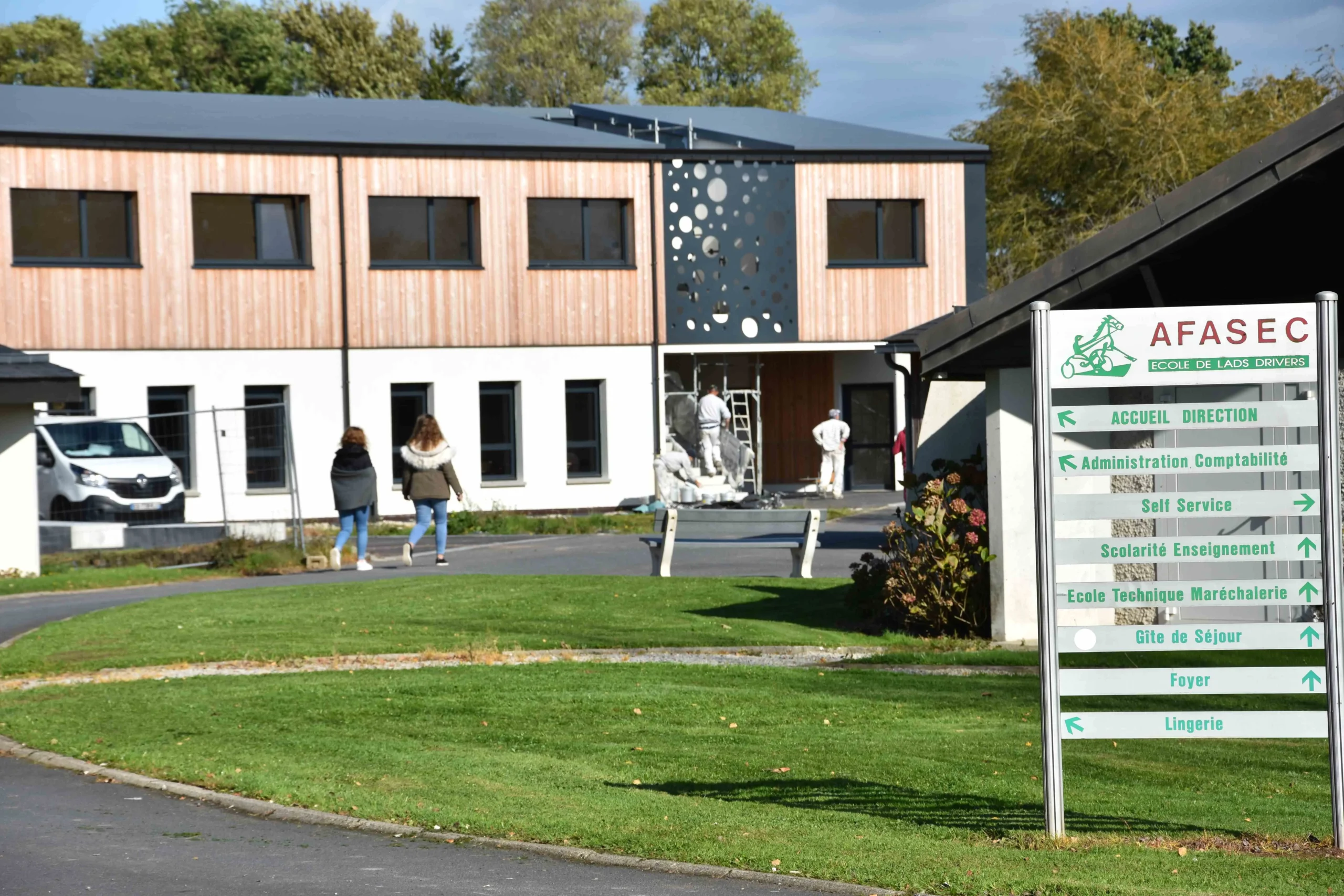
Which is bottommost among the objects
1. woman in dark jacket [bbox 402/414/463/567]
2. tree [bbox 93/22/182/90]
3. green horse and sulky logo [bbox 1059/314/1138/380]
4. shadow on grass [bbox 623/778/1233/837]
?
shadow on grass [bbox 623/778/1233/837]

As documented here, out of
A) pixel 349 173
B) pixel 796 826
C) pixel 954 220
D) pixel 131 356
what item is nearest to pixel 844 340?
pixel 954 220

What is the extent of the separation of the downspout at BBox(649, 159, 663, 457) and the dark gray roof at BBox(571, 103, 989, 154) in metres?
2.59

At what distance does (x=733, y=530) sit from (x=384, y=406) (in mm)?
15456

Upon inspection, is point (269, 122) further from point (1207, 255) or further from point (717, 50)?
point (717, 50)

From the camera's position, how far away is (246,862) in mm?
6938

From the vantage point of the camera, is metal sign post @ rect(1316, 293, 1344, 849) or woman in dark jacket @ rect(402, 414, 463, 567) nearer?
metal sign post @ rect(1316, 293, 1344, 849)

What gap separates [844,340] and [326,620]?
21.9m

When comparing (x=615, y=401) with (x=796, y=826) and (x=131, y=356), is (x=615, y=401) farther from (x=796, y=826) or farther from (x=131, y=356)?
(x=796, y=826)

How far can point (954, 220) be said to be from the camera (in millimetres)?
36406

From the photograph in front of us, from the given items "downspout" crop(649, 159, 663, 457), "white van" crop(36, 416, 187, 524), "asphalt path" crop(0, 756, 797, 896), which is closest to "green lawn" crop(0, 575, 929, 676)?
"asphalt path" crop(0, 756, 797, 896)

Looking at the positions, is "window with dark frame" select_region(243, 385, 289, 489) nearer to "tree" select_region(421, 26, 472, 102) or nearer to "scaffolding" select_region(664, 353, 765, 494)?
"scaffolding" select_region(664, 353, 765, 494)

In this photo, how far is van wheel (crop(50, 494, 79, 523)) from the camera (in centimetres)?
2625

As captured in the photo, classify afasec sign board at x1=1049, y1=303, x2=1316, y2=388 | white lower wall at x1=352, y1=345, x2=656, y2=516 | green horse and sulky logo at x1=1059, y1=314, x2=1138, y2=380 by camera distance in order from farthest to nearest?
white lower wall at x1=352, y1=345, x2=656, y2=516, green horse and sulky logo at x1=1059, y1=314, x2=1138, y2=380, afasec sign board at x1=1049, y1=303, x2=1316, y2=388

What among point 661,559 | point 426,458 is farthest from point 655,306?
point 661,559
